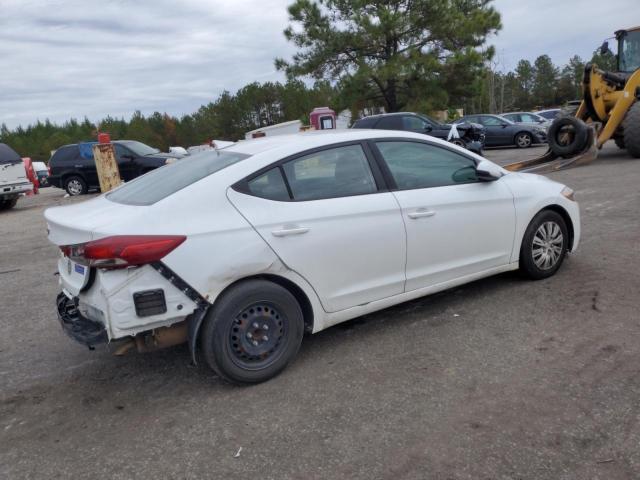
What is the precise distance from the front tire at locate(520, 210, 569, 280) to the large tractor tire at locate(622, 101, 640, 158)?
29.9 feet

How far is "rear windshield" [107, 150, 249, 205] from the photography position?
3.64m

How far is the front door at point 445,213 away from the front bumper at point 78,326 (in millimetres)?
2157

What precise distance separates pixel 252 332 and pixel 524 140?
1987 cm

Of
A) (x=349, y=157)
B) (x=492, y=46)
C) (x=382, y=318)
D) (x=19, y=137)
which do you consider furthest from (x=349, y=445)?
(x=19, y=137)

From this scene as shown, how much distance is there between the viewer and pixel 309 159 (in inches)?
154

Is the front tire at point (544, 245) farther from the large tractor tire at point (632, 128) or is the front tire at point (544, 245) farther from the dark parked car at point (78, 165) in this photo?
the dark parked car at point (78, 165)

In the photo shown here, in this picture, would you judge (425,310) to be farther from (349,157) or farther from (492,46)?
(492,46)

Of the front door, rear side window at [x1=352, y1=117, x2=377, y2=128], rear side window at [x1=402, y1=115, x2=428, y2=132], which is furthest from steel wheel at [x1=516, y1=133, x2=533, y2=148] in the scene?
the front door

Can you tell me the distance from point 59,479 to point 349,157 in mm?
2687

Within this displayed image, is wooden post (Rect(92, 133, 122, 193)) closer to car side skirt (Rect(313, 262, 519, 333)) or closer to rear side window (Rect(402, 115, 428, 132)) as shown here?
rear side window (Rect(402, 115, 428, 132))

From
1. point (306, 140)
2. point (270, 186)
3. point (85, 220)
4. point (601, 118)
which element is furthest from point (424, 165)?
point (601, 118)

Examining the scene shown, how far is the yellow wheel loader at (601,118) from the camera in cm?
1266

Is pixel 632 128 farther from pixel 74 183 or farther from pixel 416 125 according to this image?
pixel 74 183

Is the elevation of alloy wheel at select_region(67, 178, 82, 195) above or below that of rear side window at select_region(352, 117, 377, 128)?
below
